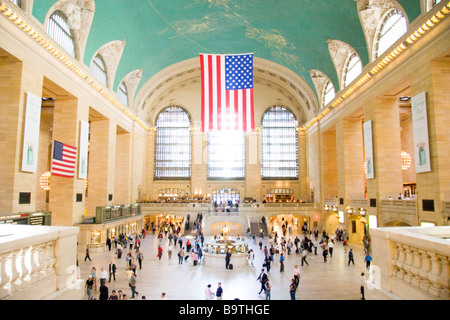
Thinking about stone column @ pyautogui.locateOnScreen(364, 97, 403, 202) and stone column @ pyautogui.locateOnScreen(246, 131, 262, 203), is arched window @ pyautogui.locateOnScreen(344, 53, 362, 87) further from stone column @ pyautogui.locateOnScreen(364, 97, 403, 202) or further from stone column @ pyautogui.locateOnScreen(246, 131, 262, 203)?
stone column @ pyautogui.locateOnScreen(246, 131, 262, 203)

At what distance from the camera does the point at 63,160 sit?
18969 millimetres

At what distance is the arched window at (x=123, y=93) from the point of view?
98.4ft

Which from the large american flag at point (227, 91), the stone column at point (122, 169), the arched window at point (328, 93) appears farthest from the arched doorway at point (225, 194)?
the large american flag at point (227, 91)

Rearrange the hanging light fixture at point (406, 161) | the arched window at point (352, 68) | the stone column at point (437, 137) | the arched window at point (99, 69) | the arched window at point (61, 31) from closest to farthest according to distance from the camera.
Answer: the stone column at point (437, 137) → the arched window at point (61, 31) → the arched window at point (352, 68) → the arched window at point (99, 69) → the hanging light fixture at point (406, 161)

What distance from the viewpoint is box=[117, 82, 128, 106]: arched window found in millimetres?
29984

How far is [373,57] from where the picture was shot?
20.8 metres

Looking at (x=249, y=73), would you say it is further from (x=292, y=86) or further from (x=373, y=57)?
(x=292, y=86)

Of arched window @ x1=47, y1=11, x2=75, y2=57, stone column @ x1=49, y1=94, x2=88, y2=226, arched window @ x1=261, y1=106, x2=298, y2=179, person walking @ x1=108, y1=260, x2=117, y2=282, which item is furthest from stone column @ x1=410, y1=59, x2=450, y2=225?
arched window @ x1=261, y1=106, x2=298, y2=179

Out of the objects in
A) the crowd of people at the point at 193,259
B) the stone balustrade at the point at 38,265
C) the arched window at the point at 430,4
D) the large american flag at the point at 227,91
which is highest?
the arched window at the point at 430,4

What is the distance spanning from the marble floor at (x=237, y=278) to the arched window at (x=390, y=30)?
1313 centimetres

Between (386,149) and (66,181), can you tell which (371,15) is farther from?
(66,181)

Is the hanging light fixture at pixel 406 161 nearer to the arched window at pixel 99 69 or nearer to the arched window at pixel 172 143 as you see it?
the arched window at pixel 172 143

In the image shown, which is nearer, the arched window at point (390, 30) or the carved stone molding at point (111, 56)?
the arched window at point (390, 30)

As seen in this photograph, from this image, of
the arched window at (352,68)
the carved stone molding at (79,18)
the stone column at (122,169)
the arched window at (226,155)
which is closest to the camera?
the carved stone molding at (79,18)
